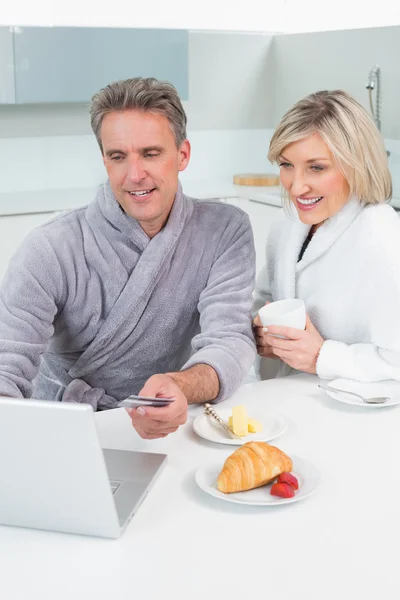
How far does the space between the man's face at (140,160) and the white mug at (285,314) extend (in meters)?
0.39

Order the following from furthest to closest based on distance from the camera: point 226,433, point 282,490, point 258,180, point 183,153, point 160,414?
point 258,180
point 183,153
point 226,433
point 160,414
point 282,490

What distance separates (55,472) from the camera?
1090 millimetres

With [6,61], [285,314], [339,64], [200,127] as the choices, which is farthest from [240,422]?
[200,127]

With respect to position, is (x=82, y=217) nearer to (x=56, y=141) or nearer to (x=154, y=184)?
(x=154, y=184)

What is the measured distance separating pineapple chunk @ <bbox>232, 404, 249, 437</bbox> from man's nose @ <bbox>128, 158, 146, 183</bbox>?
68 cm

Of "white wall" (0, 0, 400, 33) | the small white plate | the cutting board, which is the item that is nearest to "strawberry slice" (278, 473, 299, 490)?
the small white plate

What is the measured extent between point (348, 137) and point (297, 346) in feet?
1.67

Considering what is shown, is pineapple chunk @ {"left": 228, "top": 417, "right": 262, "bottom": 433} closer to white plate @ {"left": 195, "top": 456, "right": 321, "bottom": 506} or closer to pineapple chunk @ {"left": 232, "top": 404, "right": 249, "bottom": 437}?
pineapple chunk @ {"left": 232, "top": 404, "right": 249, "bottom": 437}

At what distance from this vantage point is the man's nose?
190 cm

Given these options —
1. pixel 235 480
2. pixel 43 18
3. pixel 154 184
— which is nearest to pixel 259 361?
pixel 154 184

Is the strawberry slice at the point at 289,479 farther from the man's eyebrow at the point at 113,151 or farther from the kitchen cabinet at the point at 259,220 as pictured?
the kitchen cabinet at the point at 259,220

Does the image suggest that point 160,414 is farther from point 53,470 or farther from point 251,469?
point 53,470

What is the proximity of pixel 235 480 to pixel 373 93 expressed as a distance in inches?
133

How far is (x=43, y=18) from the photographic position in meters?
4.23
